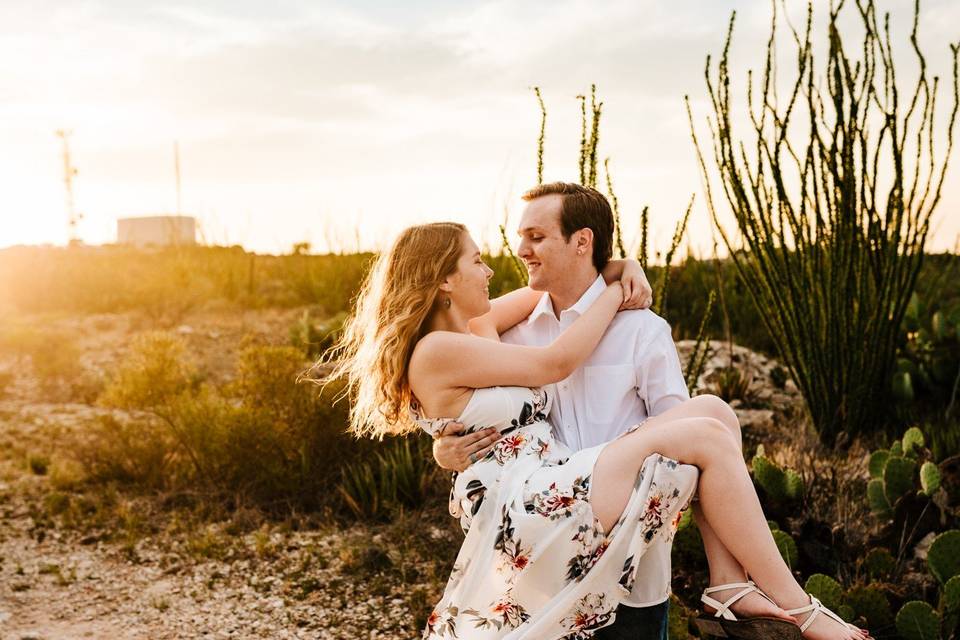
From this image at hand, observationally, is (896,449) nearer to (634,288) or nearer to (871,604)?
Answer: (871,604)

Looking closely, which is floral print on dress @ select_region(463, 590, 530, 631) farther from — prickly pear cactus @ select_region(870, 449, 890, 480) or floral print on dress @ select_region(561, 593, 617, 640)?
prickly pear cactus @ select_region(870, 449, 890, 480)

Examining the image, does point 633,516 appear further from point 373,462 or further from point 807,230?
point 807,230

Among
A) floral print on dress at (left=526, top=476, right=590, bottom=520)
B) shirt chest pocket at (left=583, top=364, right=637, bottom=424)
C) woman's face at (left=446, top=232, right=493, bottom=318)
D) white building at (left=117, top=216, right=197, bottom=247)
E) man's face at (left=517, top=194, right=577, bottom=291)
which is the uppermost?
white building at (left=117, top=216, right=197, bottom=247)

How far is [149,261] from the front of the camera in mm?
13453

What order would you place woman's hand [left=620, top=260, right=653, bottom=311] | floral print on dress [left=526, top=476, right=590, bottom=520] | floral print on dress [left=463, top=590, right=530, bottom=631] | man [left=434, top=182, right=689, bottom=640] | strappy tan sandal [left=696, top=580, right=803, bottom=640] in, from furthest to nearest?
woman's hand [left=620, top=260, right=653, bottom=311], man [left=434, top=182, right=689, bottom=640], floral print on dress [left=463, top=590, right=530, bottom=631], floral print on dress [left=526, top=476, right=590, bottom=520], strappy tan sandal [left=696, top=580, right=803, bottom=640]

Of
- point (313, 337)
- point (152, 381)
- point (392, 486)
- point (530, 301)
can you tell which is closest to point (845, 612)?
point (530, 301)

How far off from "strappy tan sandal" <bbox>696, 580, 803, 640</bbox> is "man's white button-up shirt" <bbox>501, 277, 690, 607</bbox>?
588 mm

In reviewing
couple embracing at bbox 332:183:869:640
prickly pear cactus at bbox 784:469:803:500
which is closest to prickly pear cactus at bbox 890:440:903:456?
prickly pear cactus at bbox 784:469:803:500

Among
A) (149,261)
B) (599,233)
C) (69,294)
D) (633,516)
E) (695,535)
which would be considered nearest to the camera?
(633,516)

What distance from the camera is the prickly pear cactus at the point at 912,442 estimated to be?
4.25m

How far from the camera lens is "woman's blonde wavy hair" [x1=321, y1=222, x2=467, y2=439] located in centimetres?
282

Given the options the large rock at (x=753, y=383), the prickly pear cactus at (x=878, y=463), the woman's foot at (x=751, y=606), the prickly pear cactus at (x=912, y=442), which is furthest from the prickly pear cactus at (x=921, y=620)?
the large rock at (x=753, y=383)

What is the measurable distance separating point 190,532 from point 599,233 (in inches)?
142

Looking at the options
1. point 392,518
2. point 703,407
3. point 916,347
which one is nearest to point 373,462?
point 392,518
